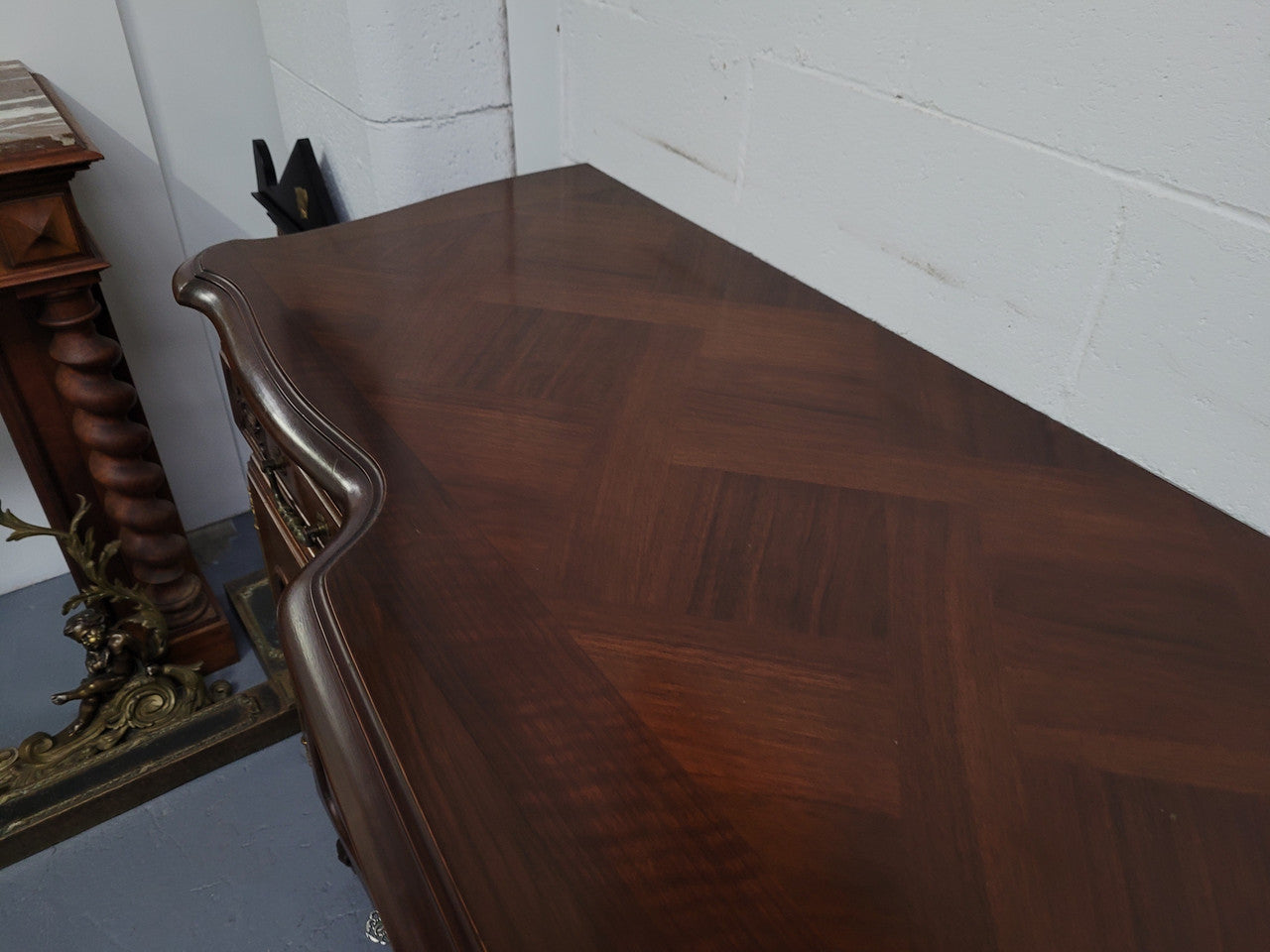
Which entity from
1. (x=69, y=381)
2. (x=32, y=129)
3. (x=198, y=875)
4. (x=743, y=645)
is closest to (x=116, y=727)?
(x=198, y=875)

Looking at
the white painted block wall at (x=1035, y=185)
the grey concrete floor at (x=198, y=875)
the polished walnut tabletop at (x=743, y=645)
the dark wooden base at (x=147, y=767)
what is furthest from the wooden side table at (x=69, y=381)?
the white painted block wall at (x=1035, y=185)

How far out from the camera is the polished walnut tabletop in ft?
1.46

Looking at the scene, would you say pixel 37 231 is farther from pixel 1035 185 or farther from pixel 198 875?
pixel 1035 185

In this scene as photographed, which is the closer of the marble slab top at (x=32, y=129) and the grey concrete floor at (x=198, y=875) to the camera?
the marble slab top at (x=32, y=129)

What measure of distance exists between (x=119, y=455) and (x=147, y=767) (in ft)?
1.77

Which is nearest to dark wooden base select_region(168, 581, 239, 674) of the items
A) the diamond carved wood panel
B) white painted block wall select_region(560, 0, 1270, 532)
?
the diamond carved wood panel

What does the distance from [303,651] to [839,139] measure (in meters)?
0.74

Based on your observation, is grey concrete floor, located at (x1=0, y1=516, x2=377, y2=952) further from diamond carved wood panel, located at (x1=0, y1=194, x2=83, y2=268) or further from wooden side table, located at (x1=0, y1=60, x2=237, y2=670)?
diamond carved wood panel, located at (x1=0, y1=194, x2=83, y2=268)

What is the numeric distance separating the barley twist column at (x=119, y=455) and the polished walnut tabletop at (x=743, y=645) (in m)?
0.67

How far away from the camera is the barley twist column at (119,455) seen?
1.42 m

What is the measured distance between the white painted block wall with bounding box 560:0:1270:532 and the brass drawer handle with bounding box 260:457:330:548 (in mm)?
Answer: 606

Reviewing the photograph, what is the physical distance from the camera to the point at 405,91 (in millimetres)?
1232

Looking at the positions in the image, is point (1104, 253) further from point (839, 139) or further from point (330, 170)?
point (330, 170)

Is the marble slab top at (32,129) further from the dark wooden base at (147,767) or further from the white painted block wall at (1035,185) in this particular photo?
the dark wooden base at (147,767)
